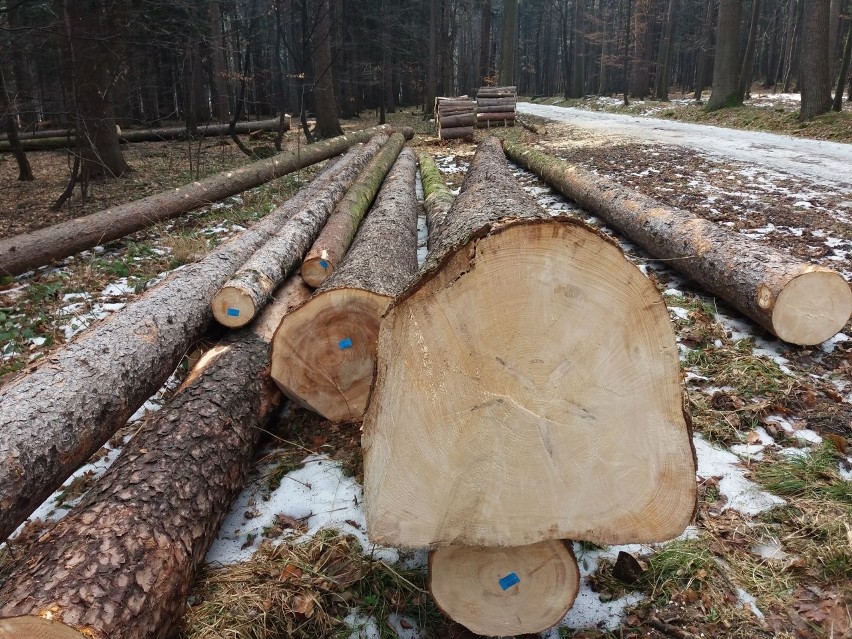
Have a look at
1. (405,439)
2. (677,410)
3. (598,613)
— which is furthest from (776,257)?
(405,439)

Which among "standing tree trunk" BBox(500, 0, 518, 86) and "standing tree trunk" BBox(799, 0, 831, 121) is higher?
"standing tree trunk" BBox(500, 0, 518, 86)

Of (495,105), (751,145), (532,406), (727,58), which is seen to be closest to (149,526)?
(532,406)

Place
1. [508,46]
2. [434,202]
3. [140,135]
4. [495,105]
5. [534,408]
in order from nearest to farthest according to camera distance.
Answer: [534,408] < [434,202] < [140,135] < [495,105] < [508,46]

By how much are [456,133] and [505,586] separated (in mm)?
14020

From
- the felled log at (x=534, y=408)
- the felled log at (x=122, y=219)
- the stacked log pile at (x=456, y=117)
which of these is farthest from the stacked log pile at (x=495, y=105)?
the felled log at (x=534, y=408)

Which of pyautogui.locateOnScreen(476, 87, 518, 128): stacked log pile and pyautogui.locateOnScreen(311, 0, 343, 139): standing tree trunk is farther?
pyautogui.locateOnScreen(476, 87, 518, 128): stacked log pile

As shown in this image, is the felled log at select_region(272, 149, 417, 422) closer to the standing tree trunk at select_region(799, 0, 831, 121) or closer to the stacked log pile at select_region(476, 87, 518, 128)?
the standing tree trunk at select_region(799, 0, 831, 121)

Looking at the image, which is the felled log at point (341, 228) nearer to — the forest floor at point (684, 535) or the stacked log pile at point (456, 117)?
the forest floor at point (684, 535)

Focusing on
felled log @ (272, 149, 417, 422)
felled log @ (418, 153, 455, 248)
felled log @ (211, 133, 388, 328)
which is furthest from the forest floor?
felled log @ (418, 153, 455, 248)

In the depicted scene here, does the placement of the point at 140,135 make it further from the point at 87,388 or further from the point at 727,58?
the point at 727,58

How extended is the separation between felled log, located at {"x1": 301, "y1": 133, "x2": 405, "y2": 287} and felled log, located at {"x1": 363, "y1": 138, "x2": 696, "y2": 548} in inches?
83.1

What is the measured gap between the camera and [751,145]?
11.2 meters

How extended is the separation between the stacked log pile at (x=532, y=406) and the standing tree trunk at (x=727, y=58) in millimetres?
18828

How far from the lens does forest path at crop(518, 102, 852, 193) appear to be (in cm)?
846
